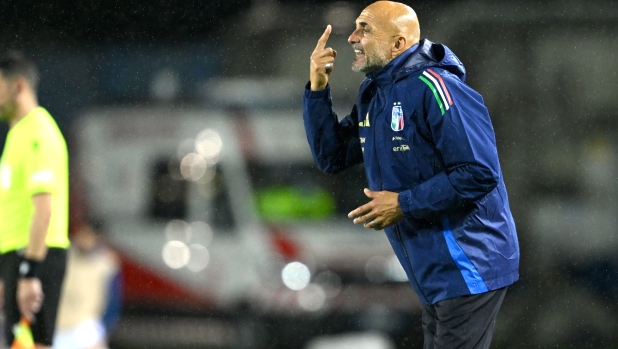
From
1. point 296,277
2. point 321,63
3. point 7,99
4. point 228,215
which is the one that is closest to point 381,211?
point 321,63

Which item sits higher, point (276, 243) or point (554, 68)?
point (554, 68)

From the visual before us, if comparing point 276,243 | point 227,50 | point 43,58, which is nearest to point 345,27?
point 227,50

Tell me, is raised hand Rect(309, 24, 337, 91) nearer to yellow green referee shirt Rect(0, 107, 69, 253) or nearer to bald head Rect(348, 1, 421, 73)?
bald head Rect(348, 1, 421, 73)

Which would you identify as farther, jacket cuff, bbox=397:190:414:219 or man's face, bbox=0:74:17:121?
man's face, bbox=0:74:17:121

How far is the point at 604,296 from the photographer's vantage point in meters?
4.98

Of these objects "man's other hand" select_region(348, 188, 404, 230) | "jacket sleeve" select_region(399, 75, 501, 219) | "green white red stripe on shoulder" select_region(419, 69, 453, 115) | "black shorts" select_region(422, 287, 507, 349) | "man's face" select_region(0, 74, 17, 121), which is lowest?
"black shorts" select_region(422, 287, 507, 349)

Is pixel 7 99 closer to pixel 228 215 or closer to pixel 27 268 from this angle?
pixel 27 268

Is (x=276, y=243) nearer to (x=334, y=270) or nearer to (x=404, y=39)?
(x=334, y=270)

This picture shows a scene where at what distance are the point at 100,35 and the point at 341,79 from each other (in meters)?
1.68

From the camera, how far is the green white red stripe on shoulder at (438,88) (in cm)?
177

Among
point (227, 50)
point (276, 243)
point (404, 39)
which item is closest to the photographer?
point (404, 39)

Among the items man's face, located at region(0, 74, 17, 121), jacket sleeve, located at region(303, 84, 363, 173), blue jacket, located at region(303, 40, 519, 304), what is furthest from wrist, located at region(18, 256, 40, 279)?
blue jacket, located at region(303, 40, 519, 304)

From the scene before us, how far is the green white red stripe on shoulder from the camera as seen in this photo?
1771mm

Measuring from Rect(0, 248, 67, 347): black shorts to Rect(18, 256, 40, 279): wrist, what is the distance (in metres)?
0.03
